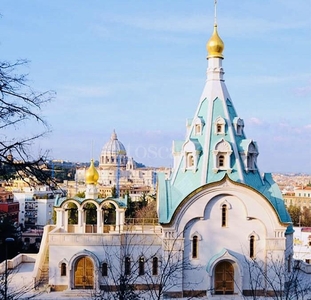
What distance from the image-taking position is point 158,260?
53.0 feet

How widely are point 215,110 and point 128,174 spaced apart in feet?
302

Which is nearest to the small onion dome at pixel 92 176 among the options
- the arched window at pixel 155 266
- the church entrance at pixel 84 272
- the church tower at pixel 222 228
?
the church tower at pixel 222 228

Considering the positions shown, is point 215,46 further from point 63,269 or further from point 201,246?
point 63,269

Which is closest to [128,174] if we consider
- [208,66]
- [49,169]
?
[208,66]

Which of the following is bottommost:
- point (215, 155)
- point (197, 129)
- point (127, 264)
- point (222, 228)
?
point (127, 264)

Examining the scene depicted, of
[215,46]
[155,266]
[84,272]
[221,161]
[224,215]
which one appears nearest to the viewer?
[224,215]

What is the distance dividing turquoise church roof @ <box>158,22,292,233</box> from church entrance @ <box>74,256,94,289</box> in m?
2.77

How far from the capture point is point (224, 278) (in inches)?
629

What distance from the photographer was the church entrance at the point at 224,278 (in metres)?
15.9

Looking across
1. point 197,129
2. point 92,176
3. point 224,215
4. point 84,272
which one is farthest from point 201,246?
point 92,176

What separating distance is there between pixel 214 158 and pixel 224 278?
3.86 m

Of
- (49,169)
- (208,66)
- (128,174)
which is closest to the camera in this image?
(49,169)

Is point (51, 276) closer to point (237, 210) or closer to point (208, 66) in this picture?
point (237, 210)

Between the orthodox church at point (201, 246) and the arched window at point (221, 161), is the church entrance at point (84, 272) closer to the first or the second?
the orthodox church at point (201, 246)
